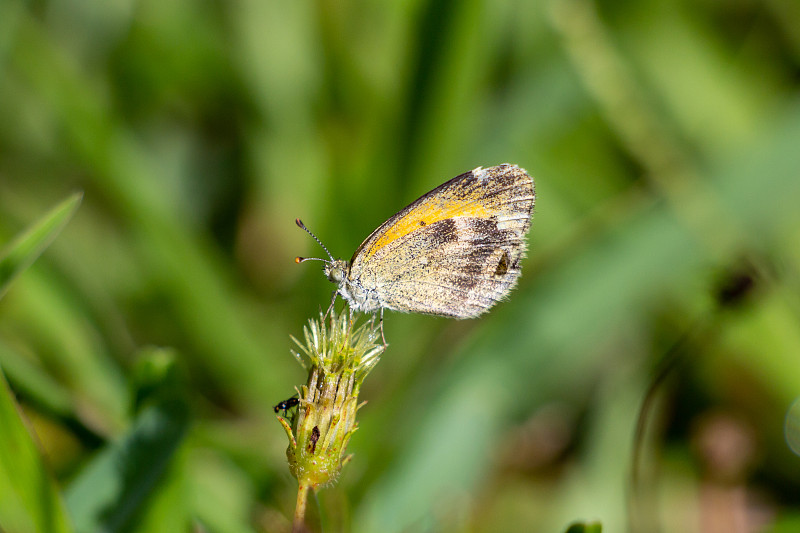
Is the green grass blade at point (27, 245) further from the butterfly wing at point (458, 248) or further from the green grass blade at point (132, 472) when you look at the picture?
the butterfly wing at point (458, 248)

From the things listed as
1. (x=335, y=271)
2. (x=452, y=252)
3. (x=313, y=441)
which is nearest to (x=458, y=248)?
(x=452, y=252)

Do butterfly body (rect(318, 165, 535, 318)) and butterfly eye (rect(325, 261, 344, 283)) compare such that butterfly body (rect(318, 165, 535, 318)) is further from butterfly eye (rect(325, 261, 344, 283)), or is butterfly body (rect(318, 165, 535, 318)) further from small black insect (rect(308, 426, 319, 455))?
small black insect (rect(308, 426, 319, 455))

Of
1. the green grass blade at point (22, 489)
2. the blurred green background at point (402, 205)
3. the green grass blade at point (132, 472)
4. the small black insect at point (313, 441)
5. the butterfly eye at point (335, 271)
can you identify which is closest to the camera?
the small black insect at point (313, 441)

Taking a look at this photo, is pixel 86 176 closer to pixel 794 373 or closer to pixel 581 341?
pixel 581 341

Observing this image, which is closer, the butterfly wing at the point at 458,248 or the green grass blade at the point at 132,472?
the green grass blade at the point at 132,472

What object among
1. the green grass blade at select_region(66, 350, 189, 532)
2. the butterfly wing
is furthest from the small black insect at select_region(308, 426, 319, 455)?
the butterfly wing

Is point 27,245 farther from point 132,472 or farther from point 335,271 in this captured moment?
point 335,271

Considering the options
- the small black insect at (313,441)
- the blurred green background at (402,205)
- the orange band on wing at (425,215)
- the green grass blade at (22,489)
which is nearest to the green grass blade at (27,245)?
the green grass blade at (22,489)
